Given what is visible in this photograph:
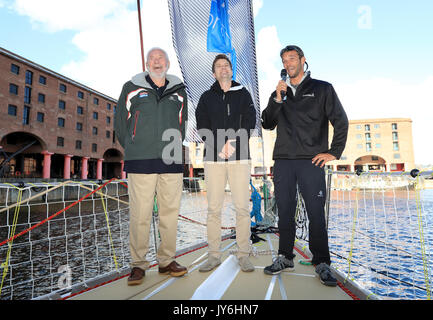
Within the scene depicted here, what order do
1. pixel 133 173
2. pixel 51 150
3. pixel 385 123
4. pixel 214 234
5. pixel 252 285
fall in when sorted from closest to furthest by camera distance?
pixel 252 285 → pixel 133 173 → pixel 214 234 → pixel 51 150 → pixel 385 123

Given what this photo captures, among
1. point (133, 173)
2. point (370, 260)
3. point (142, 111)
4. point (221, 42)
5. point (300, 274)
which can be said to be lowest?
point (370, 260)

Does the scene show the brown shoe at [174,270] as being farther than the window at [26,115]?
No

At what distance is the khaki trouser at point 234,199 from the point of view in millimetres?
2238

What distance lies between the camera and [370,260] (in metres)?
5.76

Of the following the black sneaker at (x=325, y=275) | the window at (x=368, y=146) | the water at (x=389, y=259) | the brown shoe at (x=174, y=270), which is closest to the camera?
the black sneaker at (x=325, y=275)

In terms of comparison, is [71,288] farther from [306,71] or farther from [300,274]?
[306,71]

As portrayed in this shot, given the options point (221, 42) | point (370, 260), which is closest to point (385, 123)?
point (370, 260)

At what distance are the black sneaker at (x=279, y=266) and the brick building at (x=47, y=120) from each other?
88.0 feet

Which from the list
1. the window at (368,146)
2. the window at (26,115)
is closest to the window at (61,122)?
the window at (26,115)

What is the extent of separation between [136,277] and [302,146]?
1.80m

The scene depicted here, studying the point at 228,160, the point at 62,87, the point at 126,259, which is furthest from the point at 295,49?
the point at 62,87

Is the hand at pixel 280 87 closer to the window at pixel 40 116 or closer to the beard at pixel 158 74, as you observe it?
the beard at pixel 158 74

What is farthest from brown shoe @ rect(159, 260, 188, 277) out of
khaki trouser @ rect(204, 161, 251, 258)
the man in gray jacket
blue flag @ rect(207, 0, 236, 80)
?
blue flag @ rect(207, 0, 236, 80)
